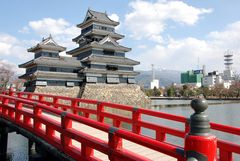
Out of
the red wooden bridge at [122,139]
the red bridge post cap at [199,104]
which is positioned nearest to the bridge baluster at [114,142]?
the red wooden bridge at [122,139]

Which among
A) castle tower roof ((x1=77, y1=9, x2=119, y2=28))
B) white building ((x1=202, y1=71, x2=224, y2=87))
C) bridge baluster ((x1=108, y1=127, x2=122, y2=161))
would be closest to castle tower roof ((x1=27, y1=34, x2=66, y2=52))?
castle tower roof ((x1=77, y1=9, x2=119, y2=28))

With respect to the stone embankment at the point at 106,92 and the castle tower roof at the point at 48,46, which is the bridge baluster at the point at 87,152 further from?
the castle tower roof at the point at 48,46

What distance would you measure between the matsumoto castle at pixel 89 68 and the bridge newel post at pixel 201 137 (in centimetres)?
3594

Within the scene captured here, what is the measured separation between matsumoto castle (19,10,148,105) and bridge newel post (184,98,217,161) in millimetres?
35938

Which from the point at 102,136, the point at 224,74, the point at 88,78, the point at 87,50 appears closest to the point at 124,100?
the point at 88,78

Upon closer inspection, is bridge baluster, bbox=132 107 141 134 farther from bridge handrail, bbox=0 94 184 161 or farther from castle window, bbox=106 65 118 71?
castle window, bbox=106 65 118 71

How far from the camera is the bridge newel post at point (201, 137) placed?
258 cm

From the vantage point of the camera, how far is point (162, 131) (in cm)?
638

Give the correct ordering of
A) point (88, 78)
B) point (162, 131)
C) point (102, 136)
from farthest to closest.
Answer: point (88, 78) < point (102, 136) < point (162, 131)

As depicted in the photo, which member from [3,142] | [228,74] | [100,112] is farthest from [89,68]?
[228,74]

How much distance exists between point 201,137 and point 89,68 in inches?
1510

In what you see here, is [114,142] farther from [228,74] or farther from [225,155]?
[228,74]

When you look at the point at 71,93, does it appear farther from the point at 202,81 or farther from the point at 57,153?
the point at 202,81

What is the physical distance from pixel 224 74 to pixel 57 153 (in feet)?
661
